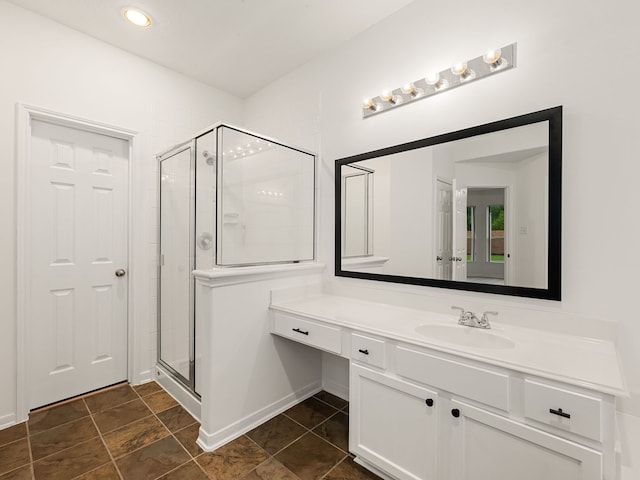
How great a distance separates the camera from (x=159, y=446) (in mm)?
1763

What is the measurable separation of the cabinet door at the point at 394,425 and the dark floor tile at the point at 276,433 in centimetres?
45

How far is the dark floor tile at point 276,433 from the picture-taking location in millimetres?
1790

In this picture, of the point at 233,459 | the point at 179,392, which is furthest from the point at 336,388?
the point at 179,392

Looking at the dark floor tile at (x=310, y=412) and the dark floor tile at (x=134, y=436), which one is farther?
the dark floor tile at (x=310, y=412)

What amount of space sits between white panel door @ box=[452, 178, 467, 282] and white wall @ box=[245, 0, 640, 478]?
0.45 feet

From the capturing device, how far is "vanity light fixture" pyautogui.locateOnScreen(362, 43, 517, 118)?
1568 millimetres

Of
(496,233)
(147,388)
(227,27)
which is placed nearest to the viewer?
(496,233)

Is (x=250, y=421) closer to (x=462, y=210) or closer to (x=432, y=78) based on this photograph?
(x=462, y=210)

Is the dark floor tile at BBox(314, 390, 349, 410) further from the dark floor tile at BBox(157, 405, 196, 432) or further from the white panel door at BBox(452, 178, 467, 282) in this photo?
the white panel door at BBox(452, 178, 467, 282)

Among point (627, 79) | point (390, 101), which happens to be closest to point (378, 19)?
point (390, 101)

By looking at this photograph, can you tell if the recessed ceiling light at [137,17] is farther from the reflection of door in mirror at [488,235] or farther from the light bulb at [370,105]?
the reflection of door in mirror at [488,235]

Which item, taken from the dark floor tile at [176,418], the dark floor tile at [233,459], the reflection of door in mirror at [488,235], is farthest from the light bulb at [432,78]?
the dark floor tile at [176,418]

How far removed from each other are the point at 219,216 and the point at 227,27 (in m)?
1.43

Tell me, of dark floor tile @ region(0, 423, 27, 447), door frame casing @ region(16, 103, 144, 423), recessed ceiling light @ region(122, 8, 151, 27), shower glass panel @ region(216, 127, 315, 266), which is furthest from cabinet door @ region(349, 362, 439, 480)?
recessed ceiling light @ region(122, 8, 151, 27)
